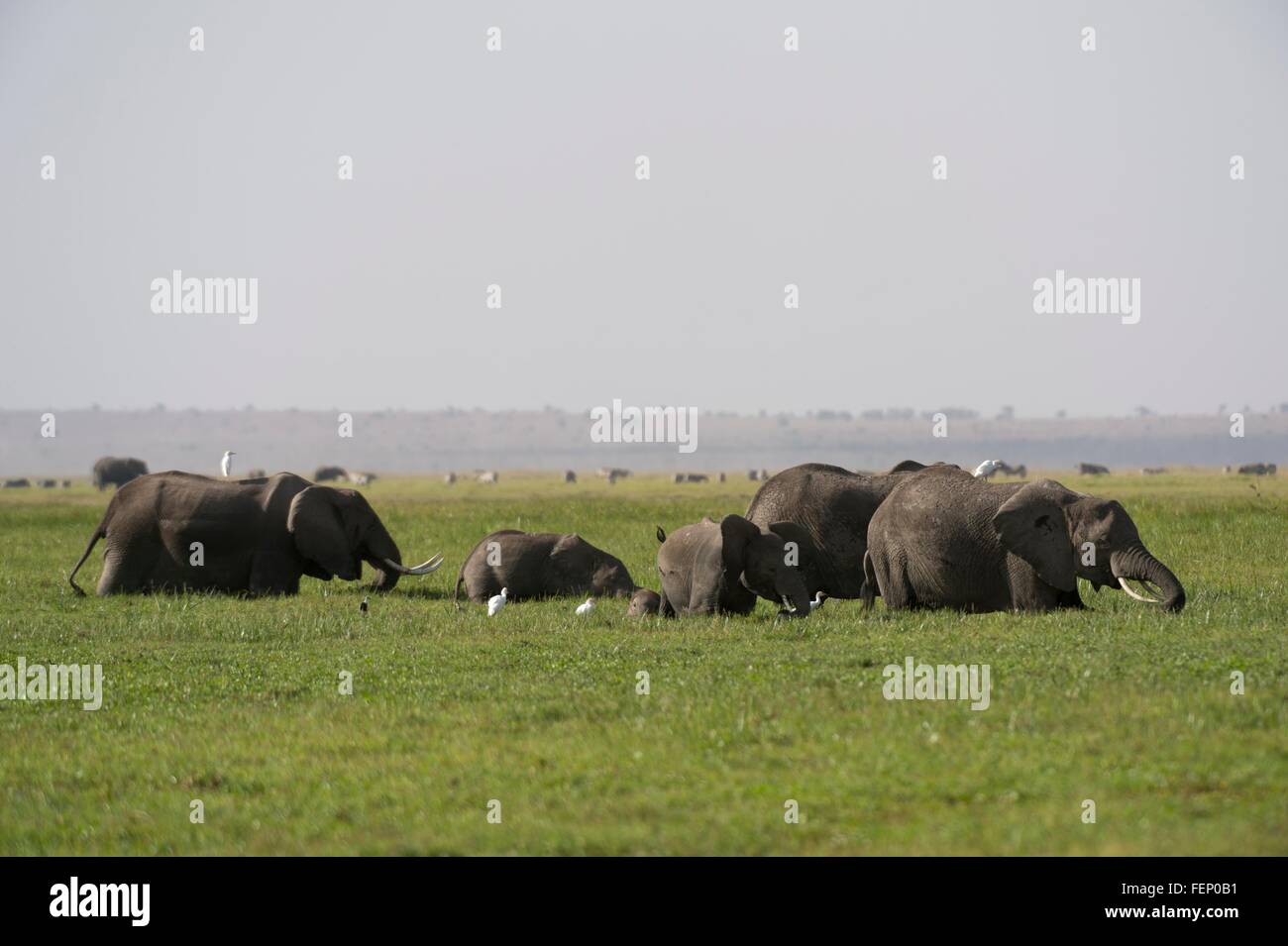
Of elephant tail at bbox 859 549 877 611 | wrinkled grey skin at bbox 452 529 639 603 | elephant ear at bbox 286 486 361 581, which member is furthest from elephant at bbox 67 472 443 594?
elephant tail at bbox 859 549 877 611

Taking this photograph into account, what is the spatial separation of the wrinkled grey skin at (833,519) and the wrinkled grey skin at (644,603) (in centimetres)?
239

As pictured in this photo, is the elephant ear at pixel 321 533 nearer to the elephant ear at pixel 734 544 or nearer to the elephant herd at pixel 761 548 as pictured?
the elephant herd at pixel 761 548

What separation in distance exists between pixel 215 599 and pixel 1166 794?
20575 millimetres

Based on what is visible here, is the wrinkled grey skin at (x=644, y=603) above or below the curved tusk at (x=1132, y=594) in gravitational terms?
below

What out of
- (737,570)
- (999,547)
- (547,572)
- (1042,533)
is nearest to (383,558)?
(547,572)

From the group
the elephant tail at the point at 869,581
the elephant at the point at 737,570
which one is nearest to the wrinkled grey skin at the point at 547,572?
the elephant at the point at 737,570

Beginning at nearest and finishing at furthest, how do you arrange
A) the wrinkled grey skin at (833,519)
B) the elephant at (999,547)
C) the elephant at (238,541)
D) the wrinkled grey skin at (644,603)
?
the elephant at (999,547), the wrinkled grey skin at (644,603), the wrinkled grey skin at (833,519), the elephant at (238,541)

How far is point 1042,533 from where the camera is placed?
70.8 feet

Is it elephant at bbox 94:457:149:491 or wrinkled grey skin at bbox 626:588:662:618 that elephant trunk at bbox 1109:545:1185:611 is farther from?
elephant at bbox 94:457:149:491

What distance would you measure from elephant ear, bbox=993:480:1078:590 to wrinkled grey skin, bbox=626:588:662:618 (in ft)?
18.1

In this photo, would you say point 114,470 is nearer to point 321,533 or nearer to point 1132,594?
point 321,533

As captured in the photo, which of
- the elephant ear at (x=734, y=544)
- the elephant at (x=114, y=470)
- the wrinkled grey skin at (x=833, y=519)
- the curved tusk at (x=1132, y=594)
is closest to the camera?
the curved tusk at (x=1132, y=594)

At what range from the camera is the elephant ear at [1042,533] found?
21.4 metres
